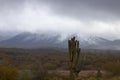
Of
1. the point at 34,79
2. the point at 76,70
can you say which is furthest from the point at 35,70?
the point at 76,70

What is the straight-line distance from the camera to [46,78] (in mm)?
66500

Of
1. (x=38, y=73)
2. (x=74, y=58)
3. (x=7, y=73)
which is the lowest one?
(x=38, y=73)

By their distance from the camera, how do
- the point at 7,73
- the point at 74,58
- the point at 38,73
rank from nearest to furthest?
the point at 74,58, the point at 7,73, the point at 38,73

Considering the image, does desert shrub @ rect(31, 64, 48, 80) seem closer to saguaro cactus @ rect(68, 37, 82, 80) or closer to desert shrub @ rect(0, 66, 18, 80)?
desert shrub @ rect(0, 66, 18, 80)

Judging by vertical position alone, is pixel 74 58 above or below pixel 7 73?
above

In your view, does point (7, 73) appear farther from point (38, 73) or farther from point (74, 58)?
point (74, 58)

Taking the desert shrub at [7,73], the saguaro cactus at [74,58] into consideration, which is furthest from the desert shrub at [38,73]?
the saguaro cactus at [74,58]

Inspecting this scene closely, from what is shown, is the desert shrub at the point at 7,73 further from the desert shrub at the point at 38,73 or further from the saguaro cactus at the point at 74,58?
the saguaro cactus at the point at 74,58

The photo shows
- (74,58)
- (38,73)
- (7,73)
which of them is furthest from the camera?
(38,73)

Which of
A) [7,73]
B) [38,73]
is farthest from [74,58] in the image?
[38,73]

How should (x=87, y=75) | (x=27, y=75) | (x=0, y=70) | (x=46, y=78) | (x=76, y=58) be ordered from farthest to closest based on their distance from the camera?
(x=87, y=75)
(x=46, y=78)
(x=27, y=75)
(x=0, y=70)
(x=76, y=58)

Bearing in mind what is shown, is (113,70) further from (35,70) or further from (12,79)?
(12,79)

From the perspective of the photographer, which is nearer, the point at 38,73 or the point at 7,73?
the point at 7,73

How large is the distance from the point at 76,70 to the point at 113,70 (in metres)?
47.2
